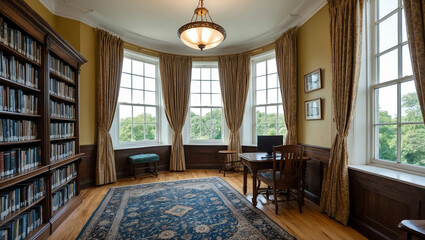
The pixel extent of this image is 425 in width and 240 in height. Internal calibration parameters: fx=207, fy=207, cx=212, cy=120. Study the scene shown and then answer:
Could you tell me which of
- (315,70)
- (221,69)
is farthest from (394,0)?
(221,69)

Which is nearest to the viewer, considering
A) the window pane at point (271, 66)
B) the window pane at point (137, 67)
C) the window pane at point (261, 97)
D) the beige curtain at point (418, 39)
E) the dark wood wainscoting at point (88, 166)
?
the beige curtain at point (418, 39)

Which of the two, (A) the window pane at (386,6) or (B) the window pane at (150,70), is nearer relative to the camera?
(A) the window pane at (386,6)

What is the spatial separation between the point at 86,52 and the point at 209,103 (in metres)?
3.21

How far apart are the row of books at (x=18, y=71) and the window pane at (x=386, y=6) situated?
4.17 metres

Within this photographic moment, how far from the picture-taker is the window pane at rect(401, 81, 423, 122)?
2.15 metres

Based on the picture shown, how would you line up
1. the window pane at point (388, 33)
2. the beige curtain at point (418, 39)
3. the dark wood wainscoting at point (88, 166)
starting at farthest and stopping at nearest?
the dark wood wainscoting at point (88, 166) < the window pane at point (388, 33) < the beige curtain at point (418, 39)

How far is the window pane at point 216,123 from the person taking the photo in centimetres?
600

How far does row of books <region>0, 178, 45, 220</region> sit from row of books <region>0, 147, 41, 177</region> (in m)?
0.17

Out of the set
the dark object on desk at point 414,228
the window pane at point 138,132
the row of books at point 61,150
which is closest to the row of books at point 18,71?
the row of books at point 61,150

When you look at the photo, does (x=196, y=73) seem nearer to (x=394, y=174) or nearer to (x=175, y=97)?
(x=175, y=97)

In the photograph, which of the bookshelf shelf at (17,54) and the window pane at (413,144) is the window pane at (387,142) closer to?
the window pane at (413,144)

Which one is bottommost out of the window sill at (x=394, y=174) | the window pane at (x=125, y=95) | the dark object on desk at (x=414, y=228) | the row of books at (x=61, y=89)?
the dark object on desk at (x=414, y=228)

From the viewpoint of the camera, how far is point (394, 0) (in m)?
2.40

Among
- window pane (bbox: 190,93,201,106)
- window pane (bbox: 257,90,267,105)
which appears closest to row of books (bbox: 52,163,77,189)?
window pane (bbox: 190,93,201,106)
